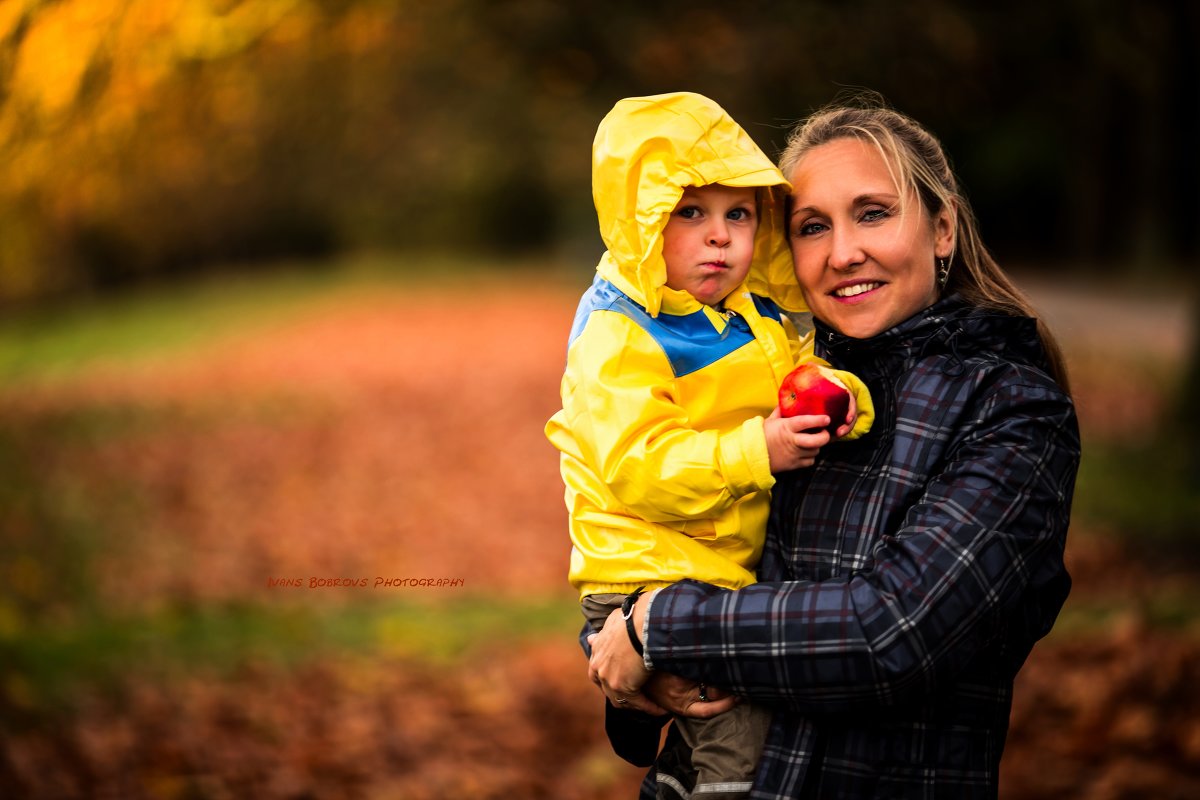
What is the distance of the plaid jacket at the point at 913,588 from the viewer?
202 cm

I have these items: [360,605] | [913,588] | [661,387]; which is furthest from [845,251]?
[360,605]

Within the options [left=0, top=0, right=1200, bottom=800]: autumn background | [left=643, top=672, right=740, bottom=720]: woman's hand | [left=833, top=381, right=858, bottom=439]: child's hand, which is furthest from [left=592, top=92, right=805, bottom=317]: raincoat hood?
[left=0, top=0, right=1200, bottom=800]: autumn background

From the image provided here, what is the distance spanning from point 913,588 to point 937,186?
87 cm

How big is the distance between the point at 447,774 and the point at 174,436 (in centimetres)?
1016

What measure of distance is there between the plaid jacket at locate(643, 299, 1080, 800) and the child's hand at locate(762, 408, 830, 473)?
0.12 metres

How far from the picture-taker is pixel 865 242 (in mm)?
2355

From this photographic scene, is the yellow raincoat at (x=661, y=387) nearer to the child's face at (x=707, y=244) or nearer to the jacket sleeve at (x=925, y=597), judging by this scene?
the child's face at (x=707, y=244)

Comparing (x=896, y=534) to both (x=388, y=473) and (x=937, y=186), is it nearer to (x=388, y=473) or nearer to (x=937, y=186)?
(x=937, y=186)

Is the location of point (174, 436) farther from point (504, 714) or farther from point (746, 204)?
point (746, 204)

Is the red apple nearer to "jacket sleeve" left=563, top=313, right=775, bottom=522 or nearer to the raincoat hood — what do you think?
"jacket sleeve" left=563, top=313, right=775, bottom=522

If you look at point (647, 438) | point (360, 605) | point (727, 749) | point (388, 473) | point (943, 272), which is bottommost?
point (388, 473)

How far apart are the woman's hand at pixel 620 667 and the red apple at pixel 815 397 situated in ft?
1.54

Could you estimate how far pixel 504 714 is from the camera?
21.6 feet

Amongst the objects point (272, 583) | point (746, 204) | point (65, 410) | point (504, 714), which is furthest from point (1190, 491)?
point (65, 410)
